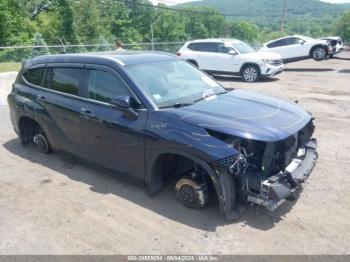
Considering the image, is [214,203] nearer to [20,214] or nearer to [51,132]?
[20,214]

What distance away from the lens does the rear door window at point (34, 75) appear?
5.95 meters

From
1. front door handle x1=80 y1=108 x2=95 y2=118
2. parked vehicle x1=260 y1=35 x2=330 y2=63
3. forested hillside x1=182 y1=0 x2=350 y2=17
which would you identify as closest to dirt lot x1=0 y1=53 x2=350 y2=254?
front door handle x1=80 y1=108 x2=95 y2=118

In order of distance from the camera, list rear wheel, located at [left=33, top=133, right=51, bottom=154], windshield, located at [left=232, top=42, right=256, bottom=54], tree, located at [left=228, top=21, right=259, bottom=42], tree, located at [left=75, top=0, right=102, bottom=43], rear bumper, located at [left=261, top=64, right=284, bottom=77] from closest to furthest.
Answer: rear wheel, located at [left=33, top=133, right=51, bottom=154] → rear bumper, located at [left=261, top=64, right=284, bottom=77] → windshield, located at [left=232, top=42, right=256, bottom=54] → tree, located at [left=75, top=0, right=102, bottom=43] → tree, located at [left=228, top=21, right=259, bottom=42]

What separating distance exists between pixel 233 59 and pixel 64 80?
34.4 ft

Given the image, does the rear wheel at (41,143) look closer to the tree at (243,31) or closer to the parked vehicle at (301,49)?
the parked vehicle at (301,49)

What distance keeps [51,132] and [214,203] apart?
287cm

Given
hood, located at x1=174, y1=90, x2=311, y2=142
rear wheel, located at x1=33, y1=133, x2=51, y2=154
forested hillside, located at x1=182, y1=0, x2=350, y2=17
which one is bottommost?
rear wheel, located at x1=33, y1=133, x2=51, y2=154

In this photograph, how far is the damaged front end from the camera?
3.78 metres

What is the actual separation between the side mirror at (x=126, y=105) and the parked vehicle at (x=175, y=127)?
13 mm

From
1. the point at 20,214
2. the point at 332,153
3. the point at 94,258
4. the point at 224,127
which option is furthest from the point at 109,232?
the point at 332,153

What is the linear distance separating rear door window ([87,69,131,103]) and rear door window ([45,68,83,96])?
0.89 ft

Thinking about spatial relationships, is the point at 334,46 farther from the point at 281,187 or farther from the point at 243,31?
the point at 243,31

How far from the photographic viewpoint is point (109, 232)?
398 centimetres

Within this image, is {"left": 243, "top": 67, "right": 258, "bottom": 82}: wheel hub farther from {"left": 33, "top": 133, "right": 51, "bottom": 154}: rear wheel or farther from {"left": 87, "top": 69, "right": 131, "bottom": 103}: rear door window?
{"left": 87, "top": 69, "right": 131, "bottom": 103}: rear door window
